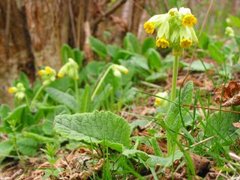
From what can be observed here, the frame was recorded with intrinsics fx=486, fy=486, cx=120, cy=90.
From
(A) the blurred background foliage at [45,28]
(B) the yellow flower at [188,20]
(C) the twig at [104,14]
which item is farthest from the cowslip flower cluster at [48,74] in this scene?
(B) the yellow flower at [188,20]

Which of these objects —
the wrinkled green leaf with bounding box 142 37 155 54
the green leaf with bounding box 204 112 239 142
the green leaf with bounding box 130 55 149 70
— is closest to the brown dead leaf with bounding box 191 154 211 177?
the green leaf with bounding box 204 112 239 142

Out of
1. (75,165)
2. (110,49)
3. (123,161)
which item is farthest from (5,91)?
(123,161)

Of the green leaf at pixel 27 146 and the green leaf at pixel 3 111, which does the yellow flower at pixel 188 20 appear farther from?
the green leaf at pixel 3 111

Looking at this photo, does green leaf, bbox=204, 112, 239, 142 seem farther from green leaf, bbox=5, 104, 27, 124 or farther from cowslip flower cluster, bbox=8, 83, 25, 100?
cowslip flower cluster, bbox=8, 83, 25, 100

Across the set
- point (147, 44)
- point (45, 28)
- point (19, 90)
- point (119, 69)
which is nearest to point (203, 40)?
point (147, 44)

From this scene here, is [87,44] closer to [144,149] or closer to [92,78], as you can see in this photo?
[92,78]

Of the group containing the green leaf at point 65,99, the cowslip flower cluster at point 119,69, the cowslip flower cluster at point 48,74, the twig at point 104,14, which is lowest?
the green leaf at point 65,99
